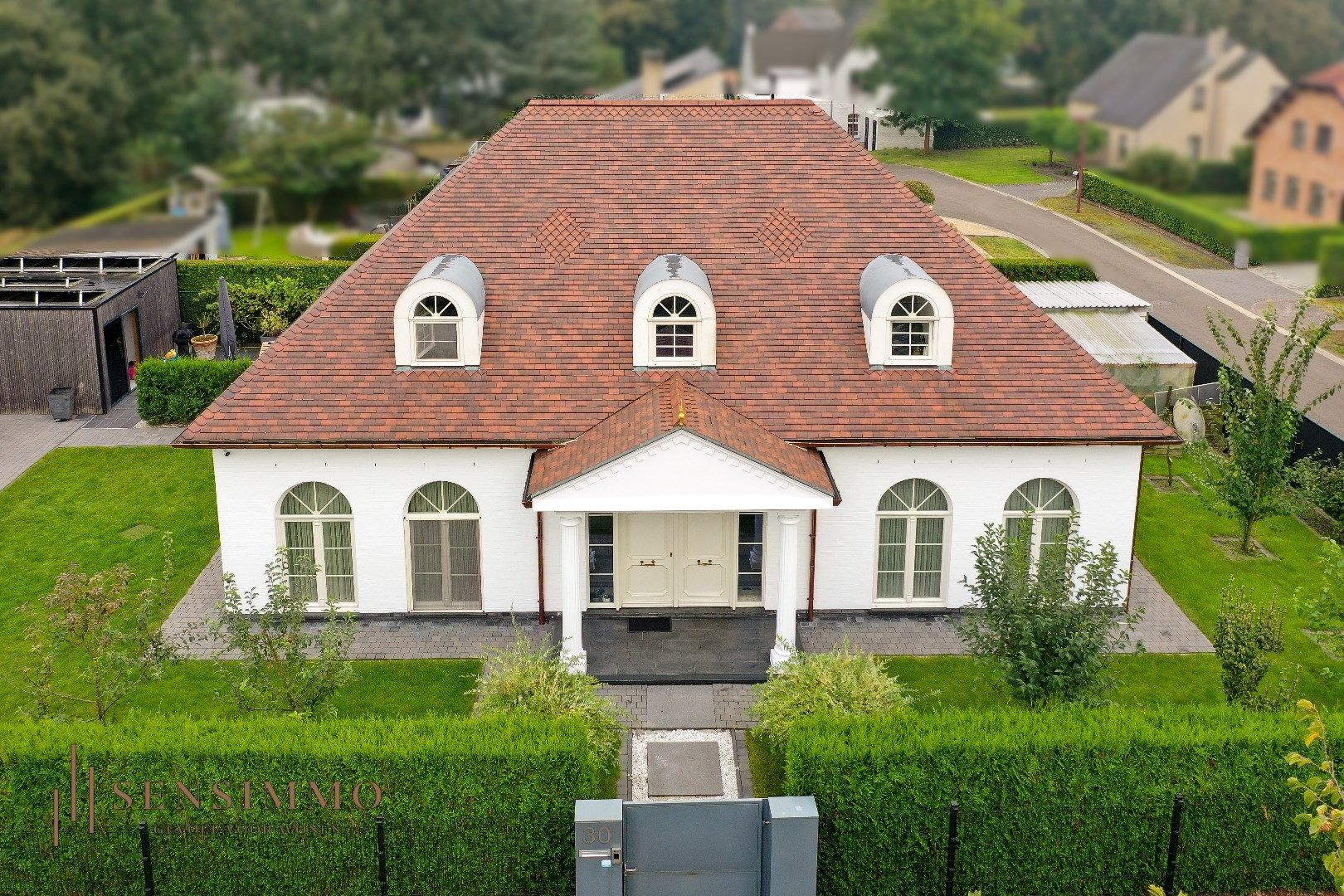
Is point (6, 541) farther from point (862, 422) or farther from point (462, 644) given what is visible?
point (862, 422)

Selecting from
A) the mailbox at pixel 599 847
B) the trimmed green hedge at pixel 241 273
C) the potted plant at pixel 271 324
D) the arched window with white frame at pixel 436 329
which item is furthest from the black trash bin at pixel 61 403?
the mailbox at pixel 599 847

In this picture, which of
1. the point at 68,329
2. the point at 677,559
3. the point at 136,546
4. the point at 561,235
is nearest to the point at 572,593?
the point at 677,559

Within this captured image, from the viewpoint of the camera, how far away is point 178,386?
36.8 meters

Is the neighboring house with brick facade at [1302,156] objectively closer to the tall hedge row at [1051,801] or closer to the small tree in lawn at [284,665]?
the tall hedge row at [1051,801]

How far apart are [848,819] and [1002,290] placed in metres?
12.4

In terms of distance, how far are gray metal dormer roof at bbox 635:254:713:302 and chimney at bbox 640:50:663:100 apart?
481 inches

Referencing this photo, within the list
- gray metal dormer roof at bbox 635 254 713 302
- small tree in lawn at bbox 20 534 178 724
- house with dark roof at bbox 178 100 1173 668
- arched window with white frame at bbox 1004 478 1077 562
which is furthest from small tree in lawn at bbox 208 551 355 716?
arched window with white frame at bbox 1004 478 1077 562

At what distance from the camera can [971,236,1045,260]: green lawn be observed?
27841 mm

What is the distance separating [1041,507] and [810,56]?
692 inches

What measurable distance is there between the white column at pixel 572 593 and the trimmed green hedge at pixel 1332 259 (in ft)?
56.9

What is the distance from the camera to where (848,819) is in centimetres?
1744

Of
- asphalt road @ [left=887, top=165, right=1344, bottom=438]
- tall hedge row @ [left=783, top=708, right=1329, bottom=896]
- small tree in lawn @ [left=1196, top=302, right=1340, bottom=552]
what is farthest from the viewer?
small tree in lawn @ [left=1196, top=302, right=1340, bottom=552]

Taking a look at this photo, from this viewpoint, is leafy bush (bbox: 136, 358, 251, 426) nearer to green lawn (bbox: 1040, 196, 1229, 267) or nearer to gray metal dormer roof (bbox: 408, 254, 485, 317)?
gray metal dormer roof (bbox: 408, 254, 485, 317)

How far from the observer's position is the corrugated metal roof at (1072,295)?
3859cm
